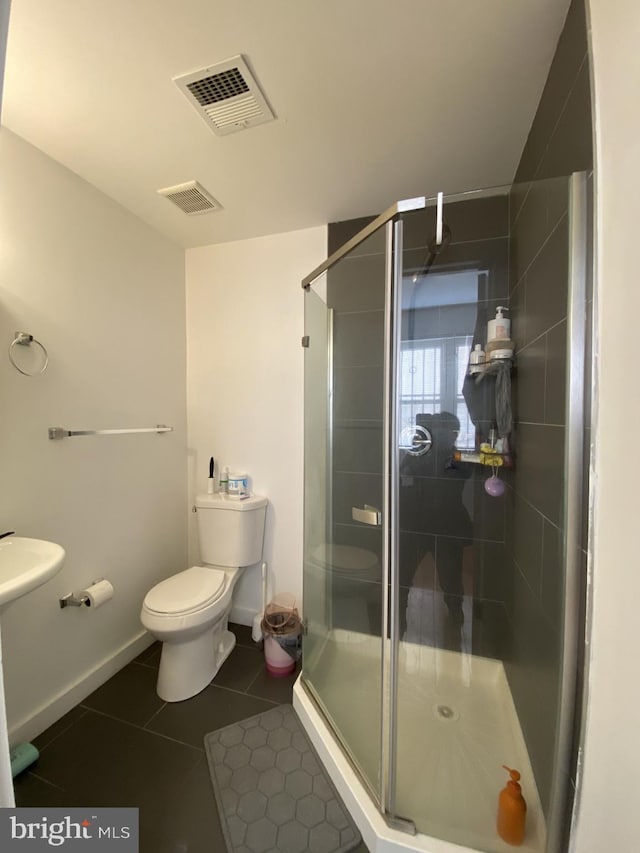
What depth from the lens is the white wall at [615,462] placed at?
0.63 meters

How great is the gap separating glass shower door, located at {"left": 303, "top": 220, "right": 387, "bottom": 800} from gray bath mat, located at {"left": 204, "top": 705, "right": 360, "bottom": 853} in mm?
154

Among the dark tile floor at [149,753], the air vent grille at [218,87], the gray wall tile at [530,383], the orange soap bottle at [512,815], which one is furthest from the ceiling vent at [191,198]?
the orange soap bottle at [512,815]

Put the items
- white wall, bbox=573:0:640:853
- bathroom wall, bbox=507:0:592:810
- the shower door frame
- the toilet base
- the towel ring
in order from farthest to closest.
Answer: the toilet base, the towel ring, the shower door frame, bathroom wall, bbox=507:0:592:810, white wall, bbox=573:0:640:853

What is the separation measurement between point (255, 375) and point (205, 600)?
1198mm

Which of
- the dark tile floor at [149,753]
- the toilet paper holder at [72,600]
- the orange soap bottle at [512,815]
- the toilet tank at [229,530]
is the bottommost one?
the dark tile floor at [149,753]

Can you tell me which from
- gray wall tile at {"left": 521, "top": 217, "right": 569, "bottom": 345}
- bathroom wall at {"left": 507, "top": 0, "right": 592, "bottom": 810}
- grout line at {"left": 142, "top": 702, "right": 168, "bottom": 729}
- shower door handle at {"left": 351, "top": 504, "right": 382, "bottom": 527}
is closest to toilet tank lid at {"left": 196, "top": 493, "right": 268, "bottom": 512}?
shower door handle at {"left": 351, "top": 504, "right": 382, "bottom": 527}

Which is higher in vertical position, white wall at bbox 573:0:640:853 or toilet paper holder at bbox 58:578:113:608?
white wall at bbox 573:0:640:853

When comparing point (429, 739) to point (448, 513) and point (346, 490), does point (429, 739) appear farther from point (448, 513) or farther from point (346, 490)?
point (346, 490)

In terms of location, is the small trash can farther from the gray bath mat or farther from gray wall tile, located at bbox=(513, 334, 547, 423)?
gray wall tile, located at bbox=(513, 334, 547, 423)

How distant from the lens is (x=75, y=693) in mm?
1457

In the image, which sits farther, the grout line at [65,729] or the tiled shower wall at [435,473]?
the tiled shower wall at [435,473]

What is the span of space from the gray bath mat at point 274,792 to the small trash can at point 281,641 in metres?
0.26

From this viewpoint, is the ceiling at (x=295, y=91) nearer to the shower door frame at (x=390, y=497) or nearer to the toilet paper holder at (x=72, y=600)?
the shower door frame at (x=390, y=497)

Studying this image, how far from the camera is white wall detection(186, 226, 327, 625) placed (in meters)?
1.94
